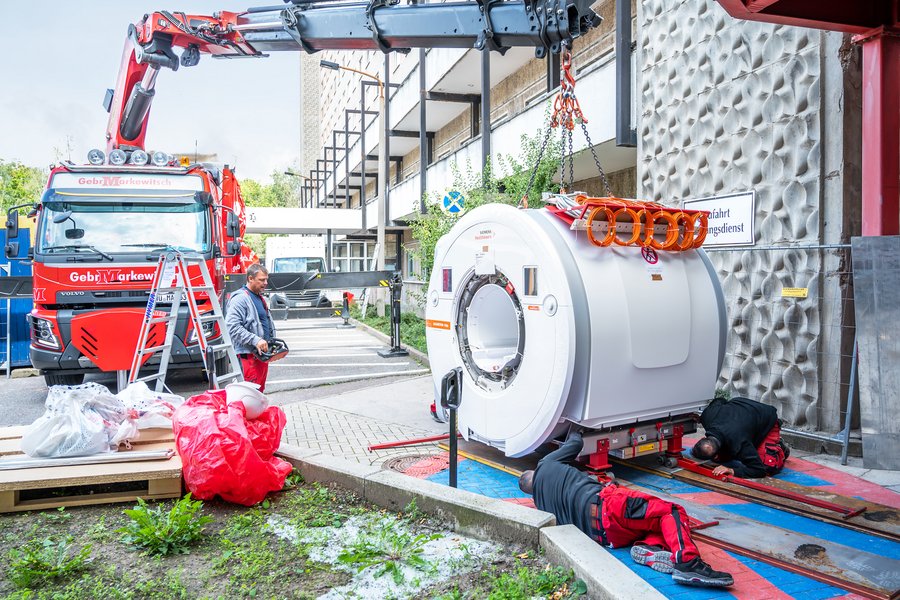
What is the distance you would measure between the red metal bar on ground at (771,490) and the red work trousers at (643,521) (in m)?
1.75

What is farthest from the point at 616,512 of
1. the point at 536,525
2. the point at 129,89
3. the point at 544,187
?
the point at 129,89

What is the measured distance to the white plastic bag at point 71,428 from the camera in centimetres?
499

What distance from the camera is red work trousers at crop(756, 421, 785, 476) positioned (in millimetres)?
5988

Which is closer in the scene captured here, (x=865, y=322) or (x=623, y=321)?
(x=865, y=322)

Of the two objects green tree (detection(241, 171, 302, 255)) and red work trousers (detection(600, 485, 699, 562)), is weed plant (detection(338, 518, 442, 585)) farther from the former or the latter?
green tree (detection(241, 171, 302, 255))

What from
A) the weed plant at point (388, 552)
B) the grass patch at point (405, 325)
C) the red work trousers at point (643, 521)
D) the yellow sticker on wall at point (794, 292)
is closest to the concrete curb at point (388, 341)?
the grass patch at point (405, 325)

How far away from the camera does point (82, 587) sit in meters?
3.64

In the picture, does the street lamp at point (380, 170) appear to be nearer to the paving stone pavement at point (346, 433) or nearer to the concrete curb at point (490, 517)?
the paving stone pavement at point (346, 433)

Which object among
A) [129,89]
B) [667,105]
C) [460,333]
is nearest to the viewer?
[460,333]

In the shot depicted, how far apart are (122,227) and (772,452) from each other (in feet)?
28.0

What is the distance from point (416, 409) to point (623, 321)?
422 cm

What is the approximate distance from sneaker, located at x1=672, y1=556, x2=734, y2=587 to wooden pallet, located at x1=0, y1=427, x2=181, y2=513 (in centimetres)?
338

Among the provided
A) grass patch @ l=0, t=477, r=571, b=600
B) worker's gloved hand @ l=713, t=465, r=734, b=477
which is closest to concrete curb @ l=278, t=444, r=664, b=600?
grass patch @ l=0, t=477, r=571, b=600

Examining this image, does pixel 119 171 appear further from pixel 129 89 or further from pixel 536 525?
Answer: pixel 536 525
